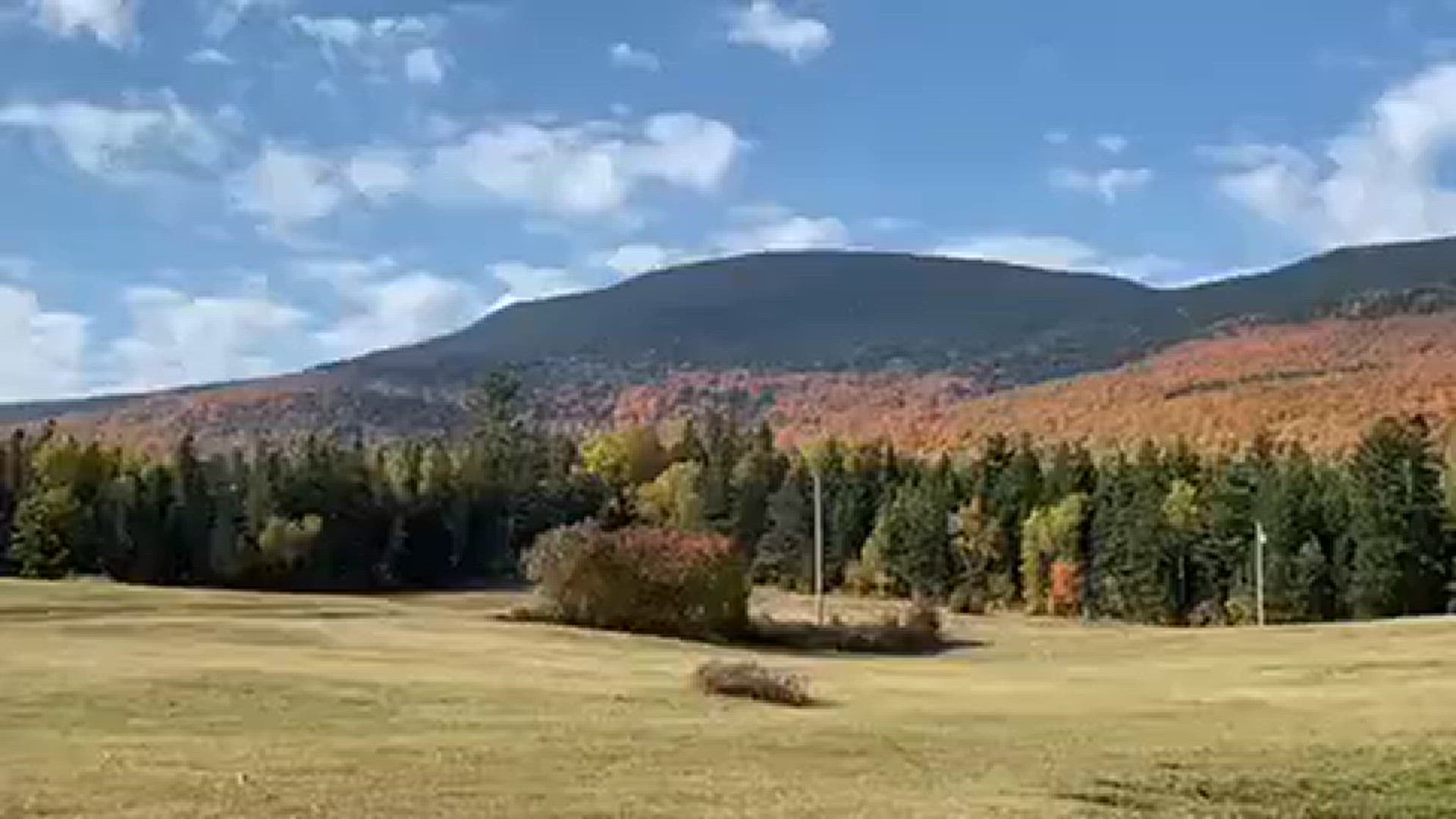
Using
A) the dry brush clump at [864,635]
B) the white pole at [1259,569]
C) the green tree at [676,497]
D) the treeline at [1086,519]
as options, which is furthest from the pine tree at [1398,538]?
the green tree at [676,497]

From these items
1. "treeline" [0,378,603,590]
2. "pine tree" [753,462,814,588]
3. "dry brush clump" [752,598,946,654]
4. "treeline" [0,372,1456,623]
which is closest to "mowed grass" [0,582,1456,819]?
"dry brush clump" [752,598,946,654]

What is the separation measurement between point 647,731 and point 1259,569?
3716 inches

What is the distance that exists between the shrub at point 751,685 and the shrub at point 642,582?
129 feet

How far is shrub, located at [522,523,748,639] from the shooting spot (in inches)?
3691

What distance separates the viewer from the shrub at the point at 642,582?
93.8 metres

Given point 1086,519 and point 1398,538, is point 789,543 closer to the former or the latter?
point 1086,519

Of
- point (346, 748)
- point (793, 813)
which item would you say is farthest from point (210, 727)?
point (793, 813)

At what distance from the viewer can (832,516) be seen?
16538cm

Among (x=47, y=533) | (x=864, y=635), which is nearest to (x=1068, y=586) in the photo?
(x=864, y=635)

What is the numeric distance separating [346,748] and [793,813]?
971cm

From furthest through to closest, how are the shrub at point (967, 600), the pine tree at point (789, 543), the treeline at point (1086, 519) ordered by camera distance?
the pine tree at point (789, 543)
the shrub at point (967, 600)
the treeline at point (1086, 519)

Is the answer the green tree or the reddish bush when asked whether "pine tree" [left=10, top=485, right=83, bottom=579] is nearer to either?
the green tree

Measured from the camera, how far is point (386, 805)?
24688 mm

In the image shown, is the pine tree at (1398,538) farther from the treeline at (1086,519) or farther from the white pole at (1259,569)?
the white pole at (1259,569)
